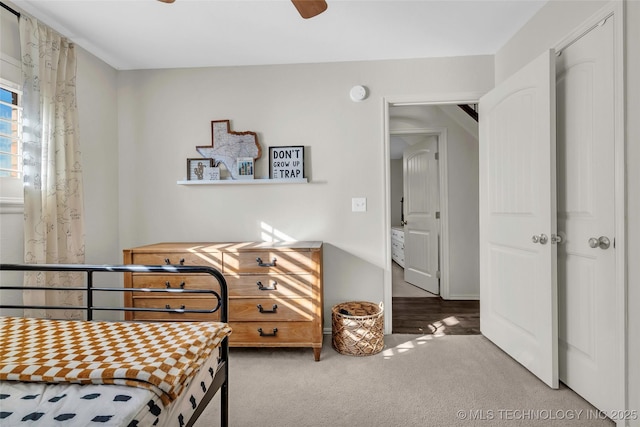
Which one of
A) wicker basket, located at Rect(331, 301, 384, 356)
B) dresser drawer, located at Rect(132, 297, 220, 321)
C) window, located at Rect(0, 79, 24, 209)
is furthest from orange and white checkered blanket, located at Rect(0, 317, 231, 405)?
wicker basket, located at Rect(331, 301, 384, 356)

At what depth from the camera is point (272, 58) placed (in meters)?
2.87

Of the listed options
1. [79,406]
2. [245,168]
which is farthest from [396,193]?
[79,406]

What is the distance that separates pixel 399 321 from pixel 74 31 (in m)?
3.69

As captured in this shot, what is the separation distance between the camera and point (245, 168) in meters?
2.94

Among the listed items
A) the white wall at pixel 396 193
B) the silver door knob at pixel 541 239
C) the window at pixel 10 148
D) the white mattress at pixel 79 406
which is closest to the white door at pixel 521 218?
the silver door knob at pixel 541 239

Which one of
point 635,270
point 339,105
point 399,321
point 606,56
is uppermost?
point 339,105

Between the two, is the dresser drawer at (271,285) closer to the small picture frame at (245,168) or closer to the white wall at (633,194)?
the small picture frame at (245,168)

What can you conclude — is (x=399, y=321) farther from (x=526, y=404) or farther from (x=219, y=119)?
(x=219, y=119)

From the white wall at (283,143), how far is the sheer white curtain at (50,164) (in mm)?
660

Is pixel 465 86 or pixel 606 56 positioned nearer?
pixel 606 56

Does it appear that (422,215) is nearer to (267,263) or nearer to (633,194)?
(267,263)

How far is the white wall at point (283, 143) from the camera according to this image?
2912 millimetres

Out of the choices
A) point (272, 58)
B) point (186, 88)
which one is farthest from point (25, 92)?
point (272, 58)

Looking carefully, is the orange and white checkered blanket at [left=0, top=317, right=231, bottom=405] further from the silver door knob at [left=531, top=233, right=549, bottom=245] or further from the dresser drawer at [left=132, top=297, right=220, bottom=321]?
the silver door knob at [left=531, top=233, right=549, bottom=245]
